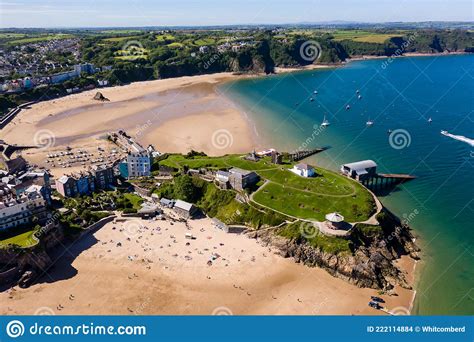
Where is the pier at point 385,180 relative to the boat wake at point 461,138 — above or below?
below

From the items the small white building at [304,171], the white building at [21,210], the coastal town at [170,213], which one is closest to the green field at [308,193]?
the coastal town at [170,213]

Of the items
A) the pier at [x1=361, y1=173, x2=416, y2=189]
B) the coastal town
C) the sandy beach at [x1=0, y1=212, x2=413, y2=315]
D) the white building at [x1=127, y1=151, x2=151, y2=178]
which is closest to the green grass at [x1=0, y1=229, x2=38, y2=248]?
the coastal town

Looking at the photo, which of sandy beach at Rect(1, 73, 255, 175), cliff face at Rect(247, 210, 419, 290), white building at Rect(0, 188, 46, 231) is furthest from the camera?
sandy beach at Rect(1, 73, 255, 175)

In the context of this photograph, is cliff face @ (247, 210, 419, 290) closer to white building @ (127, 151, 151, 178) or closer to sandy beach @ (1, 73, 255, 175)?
white building @ (127, 151, 151, 178)

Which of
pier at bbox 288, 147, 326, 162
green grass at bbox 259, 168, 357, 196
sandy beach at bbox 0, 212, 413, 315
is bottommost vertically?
sandy beach at bbox 0, 212, 413, 315

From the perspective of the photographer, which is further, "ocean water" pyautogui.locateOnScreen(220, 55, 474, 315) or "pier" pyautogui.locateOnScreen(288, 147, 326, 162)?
"pier" pyautogui.locateOnScreen(288, 147, 326, 162)

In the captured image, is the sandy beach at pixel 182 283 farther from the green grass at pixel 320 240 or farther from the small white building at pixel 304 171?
the small white building at pixel 304 171
